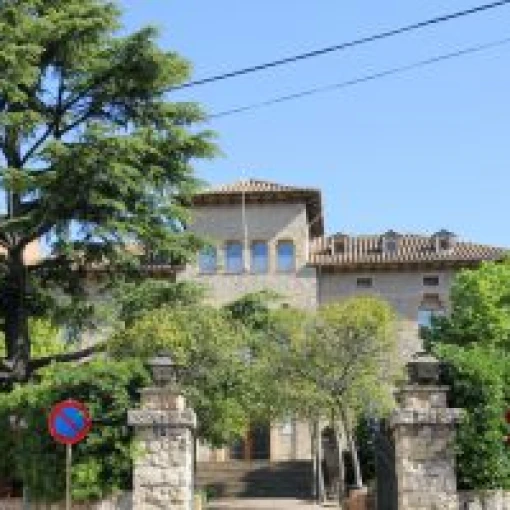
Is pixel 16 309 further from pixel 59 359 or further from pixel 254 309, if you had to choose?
pixel 254 309

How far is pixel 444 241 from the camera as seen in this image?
5250 centimetres

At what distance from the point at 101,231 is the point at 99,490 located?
29.0ft

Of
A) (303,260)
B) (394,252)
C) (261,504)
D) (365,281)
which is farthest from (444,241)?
(261,504)

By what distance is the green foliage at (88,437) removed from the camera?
17141 mm

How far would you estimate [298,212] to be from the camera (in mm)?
51156

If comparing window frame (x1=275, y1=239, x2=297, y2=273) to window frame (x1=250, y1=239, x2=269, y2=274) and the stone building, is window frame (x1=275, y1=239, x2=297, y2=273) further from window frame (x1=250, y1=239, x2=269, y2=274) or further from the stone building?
window frame (x1=250, y1=239, x2=269, y2=274)

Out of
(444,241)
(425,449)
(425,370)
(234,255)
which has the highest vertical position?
(444,241)

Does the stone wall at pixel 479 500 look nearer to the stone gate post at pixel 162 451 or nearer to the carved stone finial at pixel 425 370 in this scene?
the carved stone finial at pixel 425 370

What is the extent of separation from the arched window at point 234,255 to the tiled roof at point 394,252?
3.24m

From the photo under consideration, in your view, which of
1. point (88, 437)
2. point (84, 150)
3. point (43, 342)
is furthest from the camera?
point (43, 342)

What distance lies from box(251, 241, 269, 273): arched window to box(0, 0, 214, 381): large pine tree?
2375 centimetres

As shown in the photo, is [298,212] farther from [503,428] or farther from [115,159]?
[503,428]

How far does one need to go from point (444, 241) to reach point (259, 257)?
28.9ft

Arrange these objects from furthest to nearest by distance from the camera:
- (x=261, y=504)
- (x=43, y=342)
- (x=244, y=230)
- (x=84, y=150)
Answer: (x=244, y=230) → (x=43, y=342) → (x=261, y=504) → (x=84, y=150)
